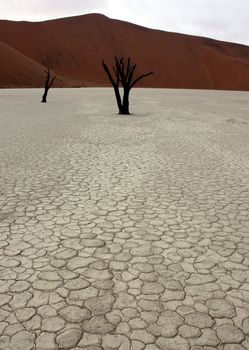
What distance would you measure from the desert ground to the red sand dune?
53.1m

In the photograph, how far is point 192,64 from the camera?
8100 cm

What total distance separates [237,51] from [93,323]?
373ft

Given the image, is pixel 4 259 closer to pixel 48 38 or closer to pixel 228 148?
pixel 228 148

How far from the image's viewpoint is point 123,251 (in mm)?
4344

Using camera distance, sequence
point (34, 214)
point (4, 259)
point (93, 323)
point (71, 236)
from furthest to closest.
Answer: point (34, 214) → point (71, 236) → point (4, 259) → point (93, 323)

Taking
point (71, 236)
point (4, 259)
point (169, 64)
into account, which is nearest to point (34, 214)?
point (71, 236)

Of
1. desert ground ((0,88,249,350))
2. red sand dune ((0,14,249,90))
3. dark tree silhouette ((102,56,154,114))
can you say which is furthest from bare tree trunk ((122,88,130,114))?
red sand dune ((0,14,249,90))

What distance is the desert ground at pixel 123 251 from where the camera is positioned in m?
3.06

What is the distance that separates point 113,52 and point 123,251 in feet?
271

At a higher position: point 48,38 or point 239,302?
point 48,38

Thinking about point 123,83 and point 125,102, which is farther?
point 123,83

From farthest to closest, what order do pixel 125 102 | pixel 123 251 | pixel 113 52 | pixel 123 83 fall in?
1. pixel 113 52
2. pixel 123 83
3. pixel 125 102
4. pixel 123 251

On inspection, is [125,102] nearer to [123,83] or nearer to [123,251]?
[123,83]

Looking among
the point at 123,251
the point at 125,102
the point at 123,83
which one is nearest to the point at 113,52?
the point at 123,83
